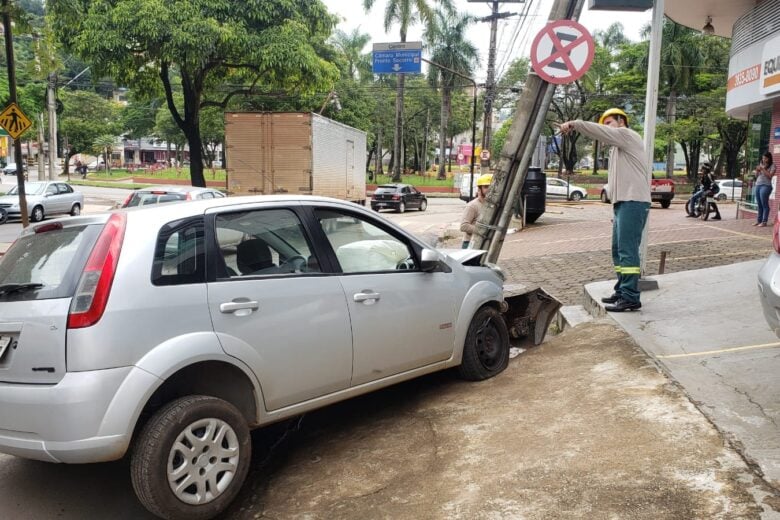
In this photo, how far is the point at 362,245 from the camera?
14.6 ft

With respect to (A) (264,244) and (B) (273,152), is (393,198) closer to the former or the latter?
(B) (273,152)

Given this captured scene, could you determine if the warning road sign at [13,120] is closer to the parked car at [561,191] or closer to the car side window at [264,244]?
the car side window at [264,244]

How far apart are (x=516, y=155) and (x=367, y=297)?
326cm

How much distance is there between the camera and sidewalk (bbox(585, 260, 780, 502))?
342cm

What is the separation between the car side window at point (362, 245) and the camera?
4.15m

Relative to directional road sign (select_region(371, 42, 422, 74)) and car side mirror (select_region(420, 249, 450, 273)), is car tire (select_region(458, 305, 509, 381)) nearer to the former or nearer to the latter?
car side mirror (select_region(420, 249, 450, 273))

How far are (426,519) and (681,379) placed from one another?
213 cm

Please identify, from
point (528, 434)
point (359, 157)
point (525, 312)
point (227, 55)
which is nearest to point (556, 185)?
point (359, 157)

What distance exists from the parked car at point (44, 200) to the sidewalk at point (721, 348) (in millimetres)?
20688

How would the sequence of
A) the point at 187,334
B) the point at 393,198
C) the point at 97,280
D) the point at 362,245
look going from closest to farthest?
the point at 97,280 → the point at 187,334 → the point at 362,245 → the point at 393,198

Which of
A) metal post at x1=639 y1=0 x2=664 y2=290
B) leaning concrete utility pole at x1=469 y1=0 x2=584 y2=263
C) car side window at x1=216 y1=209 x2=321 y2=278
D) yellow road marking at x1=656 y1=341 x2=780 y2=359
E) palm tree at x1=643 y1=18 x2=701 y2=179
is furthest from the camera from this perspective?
palm tree at x1=643 y1=18 x2=701 y2=179

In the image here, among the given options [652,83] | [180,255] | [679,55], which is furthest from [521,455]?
[679,55]

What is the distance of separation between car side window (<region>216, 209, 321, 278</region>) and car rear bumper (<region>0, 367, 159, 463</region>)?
2.58ft

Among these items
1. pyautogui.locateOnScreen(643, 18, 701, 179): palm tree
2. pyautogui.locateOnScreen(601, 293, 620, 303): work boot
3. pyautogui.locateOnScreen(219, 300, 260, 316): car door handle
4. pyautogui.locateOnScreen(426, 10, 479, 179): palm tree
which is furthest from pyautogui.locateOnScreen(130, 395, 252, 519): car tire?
pyautogui.locateOnScreen(426, 10, 479, 179): palm tree
